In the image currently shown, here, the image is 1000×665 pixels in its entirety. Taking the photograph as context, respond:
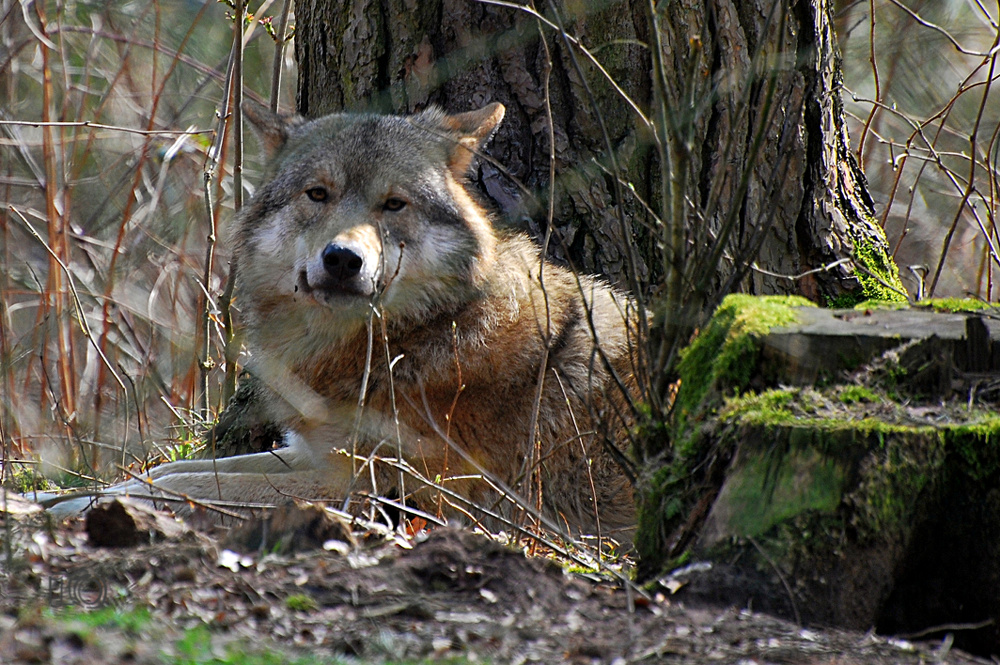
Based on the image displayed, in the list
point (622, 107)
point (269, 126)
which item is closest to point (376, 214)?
point (269, 126)

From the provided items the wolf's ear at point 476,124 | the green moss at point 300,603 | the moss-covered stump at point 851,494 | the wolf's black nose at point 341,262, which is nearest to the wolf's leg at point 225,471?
the wolf's black nose at point 341,262

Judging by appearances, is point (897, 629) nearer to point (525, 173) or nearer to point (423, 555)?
point (423, 555)

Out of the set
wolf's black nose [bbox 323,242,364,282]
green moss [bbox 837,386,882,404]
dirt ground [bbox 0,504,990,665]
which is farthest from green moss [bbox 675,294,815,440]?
wolf's black nose [bbox 323,242,364,282]

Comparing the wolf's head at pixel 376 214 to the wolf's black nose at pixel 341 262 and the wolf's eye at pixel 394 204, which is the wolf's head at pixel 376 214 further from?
the wolf's black nose at pixel 341 262

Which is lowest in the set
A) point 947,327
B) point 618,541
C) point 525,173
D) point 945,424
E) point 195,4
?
point 618,541

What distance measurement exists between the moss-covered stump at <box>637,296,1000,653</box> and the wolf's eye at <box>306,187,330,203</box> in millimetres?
2502

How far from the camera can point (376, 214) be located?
4426 mm

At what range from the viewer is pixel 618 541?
166 inches

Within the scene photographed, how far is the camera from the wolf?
13.7 feet

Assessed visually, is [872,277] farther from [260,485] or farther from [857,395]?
[260,485]

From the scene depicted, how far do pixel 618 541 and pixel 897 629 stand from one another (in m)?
1.92

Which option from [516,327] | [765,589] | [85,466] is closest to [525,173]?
[516,327]

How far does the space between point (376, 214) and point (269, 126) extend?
826mm

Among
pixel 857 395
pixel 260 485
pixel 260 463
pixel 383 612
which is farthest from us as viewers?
pixel 260 463
